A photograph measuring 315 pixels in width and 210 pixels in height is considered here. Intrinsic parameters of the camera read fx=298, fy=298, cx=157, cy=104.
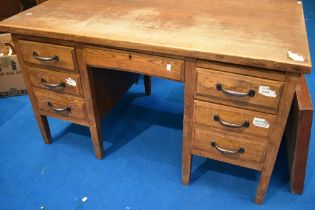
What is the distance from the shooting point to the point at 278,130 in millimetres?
1144

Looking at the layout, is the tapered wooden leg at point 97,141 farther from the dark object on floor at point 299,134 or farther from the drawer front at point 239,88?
the dark object on floor at point 299,134

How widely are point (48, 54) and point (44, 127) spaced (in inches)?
20.9

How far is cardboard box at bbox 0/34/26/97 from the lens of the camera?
208cm

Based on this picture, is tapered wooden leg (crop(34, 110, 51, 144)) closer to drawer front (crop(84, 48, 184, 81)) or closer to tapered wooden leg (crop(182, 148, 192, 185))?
drawer front (crop(84, 48, 184, 81))

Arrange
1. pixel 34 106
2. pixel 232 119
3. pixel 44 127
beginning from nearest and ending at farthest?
pixel 232 119
pixel 34 106
pixel 44 127

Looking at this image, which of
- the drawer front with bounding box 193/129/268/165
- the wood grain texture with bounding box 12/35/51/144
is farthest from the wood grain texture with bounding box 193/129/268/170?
the wood grain texture with bounding box 12/35/51/144

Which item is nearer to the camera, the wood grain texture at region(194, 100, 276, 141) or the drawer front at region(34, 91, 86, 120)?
the wood grain texture at region(194, 100, 276, 141)

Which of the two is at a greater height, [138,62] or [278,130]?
[138,62]

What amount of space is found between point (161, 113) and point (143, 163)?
47 centimetres

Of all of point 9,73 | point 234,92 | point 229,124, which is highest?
point 234,92

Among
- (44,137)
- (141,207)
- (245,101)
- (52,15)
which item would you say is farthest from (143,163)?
(52,15)

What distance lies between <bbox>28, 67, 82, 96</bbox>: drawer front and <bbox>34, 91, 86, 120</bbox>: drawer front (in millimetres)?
45

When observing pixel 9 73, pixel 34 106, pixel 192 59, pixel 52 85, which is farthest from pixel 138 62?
pixel 9 73

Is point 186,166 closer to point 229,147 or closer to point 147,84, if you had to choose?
point 229,147
